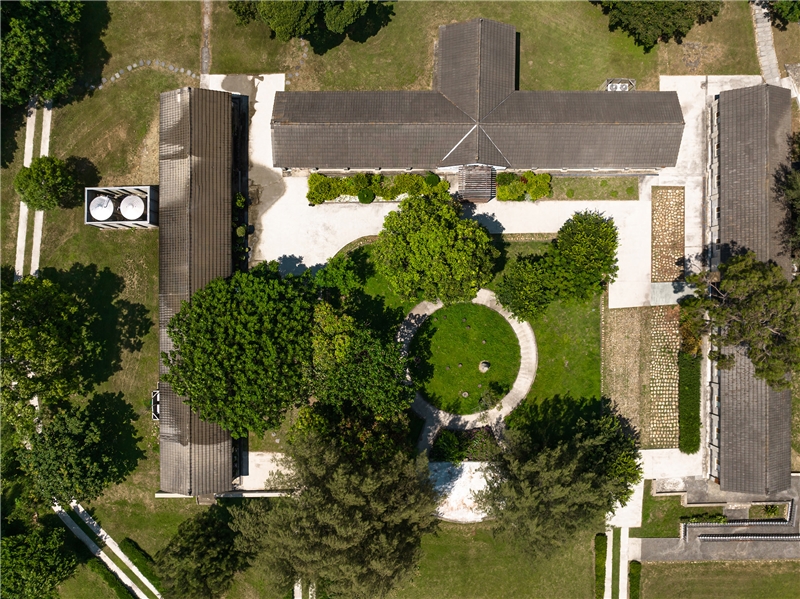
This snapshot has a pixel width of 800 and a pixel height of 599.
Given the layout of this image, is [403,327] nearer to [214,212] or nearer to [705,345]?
[214,212]

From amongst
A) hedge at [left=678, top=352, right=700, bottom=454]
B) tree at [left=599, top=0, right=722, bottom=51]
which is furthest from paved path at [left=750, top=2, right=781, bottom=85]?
hedge at [left=678, top=352, right=700, bottom=454]

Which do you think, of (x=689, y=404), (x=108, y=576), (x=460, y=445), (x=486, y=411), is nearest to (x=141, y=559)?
(x=108, y=576)

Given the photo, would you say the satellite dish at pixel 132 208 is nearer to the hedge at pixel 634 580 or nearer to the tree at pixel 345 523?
the tree at pixel 345 523

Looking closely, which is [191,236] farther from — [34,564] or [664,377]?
[664,377]

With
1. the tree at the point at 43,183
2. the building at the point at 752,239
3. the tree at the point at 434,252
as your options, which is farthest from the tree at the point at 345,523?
the tree at the point at 43,183

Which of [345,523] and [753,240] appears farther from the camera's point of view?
[753,240]

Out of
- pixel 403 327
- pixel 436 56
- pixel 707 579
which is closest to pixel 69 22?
pixel 436 56

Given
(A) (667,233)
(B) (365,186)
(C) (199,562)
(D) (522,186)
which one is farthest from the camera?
(A) (667,233)
